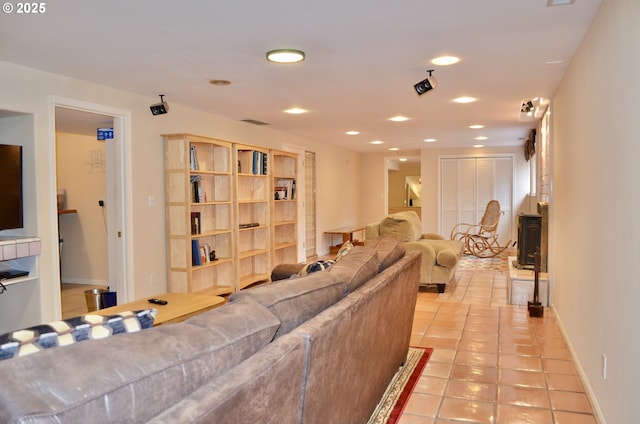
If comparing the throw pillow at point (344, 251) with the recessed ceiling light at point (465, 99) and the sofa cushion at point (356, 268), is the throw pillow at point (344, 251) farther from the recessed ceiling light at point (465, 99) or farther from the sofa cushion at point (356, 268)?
the recessed ceiling light at point (465, 99)

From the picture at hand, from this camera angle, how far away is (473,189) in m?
9.95

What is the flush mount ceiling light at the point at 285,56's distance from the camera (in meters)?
3.10

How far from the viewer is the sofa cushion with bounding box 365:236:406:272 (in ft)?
8.80

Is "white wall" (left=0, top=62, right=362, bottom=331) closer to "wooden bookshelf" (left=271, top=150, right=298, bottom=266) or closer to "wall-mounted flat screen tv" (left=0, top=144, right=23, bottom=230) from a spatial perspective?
"wall-mounted flat screen tv" (left=0, top=144, right=23, bottom=230)

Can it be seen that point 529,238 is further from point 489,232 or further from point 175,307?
point 175,307

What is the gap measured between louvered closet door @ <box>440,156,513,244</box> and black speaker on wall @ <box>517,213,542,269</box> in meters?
4.65

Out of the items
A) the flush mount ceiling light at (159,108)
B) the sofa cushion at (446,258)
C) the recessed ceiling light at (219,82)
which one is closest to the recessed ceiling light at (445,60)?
the recessed ceiling light at (219,82)

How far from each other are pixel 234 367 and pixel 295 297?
494 millimetres

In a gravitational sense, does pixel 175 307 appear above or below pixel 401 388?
above

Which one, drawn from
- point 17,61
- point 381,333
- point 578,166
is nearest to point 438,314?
point 578,166

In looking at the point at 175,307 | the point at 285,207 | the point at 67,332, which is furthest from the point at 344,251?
the point at 285,207

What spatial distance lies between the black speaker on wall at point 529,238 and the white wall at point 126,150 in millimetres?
3540

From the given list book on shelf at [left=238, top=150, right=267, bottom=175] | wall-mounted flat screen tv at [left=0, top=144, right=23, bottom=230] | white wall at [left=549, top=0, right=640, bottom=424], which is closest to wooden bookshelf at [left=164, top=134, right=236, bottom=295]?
book on shelf at [left=238, top=150, right=267, bottom=175]

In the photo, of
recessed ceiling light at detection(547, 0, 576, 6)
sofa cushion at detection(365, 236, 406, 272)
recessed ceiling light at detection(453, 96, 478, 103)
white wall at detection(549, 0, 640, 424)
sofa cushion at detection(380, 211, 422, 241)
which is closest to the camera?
white wall at detection(549, 0, 640, 424)
